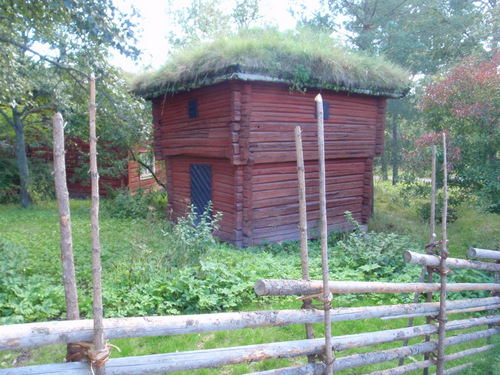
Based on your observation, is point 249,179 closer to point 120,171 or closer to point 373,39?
point 120,171

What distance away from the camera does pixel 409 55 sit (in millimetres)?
13016

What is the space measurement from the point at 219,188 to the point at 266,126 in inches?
73.1

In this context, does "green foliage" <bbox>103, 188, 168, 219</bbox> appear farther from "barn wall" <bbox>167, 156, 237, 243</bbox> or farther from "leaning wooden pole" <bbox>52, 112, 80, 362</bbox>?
"leaning wooden pole" <bbox>52, 112, 80, 362</bbox>

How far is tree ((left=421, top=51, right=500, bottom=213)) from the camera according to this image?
7.08 metres

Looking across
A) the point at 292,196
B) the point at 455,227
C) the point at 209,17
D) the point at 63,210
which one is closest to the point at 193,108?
the point at 292,196

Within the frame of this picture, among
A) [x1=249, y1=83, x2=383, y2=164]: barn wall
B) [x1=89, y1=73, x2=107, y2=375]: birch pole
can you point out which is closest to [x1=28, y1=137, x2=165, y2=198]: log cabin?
[x1=249, y1=83, x2=383, y2=164]: barn wall

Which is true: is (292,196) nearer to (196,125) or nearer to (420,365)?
(196,125)

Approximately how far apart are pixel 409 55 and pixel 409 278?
10.4 meters

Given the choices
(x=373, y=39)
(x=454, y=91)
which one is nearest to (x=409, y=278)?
(x=454, y=91)

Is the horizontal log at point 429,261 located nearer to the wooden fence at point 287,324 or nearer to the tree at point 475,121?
the wooden fence at point 287,324

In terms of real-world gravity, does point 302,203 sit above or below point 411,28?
below

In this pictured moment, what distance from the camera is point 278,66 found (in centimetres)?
716

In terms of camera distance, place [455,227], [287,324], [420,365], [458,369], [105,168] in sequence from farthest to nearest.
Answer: [105,168]
[455,227]
[458,369]
[420,365]
[287,324]

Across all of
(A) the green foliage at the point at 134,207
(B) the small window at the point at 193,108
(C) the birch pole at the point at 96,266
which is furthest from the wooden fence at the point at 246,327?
(A) the green foliage at the point at 134,207
